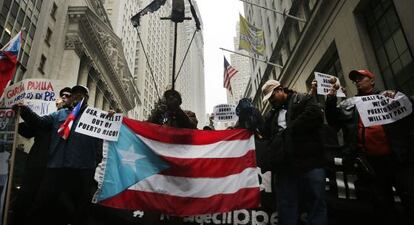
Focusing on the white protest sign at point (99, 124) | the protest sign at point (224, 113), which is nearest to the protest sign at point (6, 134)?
the white protest sign at point (99, 124)

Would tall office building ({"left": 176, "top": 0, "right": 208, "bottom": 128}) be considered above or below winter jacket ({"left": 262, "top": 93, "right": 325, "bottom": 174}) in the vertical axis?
above

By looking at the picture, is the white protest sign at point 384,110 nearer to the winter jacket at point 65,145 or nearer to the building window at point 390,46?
the winter jacket at point 65,145

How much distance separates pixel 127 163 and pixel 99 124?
764 mm

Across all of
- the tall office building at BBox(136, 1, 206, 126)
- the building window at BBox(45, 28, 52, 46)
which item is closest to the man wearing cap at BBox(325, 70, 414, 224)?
the building window at BBox(45, 28, 52, 46)

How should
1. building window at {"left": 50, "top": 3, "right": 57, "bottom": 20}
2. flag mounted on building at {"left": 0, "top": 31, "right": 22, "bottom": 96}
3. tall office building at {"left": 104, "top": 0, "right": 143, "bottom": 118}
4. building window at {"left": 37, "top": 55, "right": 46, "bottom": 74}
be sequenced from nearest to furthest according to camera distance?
flag mounted on building at {"left": 0, "top": 31, "right": 22, "bottom": 96} → building window at {"left": 37, "top": 55, "right": 46, "bottom": 74} → building window at {"left": 50, "top": 3, "right": 57, "bottom": 20} → tall office building at {"left": 104, "top": 0, "right": 143, "bottom": 118}

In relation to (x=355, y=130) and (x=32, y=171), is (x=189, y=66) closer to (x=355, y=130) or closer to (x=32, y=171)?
(x=32, y=171)

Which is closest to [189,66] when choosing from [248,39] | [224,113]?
[248,39]

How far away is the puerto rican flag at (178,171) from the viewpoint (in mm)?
5172

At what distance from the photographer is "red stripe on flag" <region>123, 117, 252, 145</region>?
18.7 feet

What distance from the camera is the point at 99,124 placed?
536cm

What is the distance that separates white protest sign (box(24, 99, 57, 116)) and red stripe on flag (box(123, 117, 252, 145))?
1.48 meters

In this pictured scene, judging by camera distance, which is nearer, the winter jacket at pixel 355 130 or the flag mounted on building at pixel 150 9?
the winter jacket at pixel 355 130

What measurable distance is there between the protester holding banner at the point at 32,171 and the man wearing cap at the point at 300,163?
3187 mm

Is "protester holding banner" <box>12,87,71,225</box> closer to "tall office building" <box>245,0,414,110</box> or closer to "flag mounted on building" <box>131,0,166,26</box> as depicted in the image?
"flag mounted on building" <box>131,0,166,26</box>
